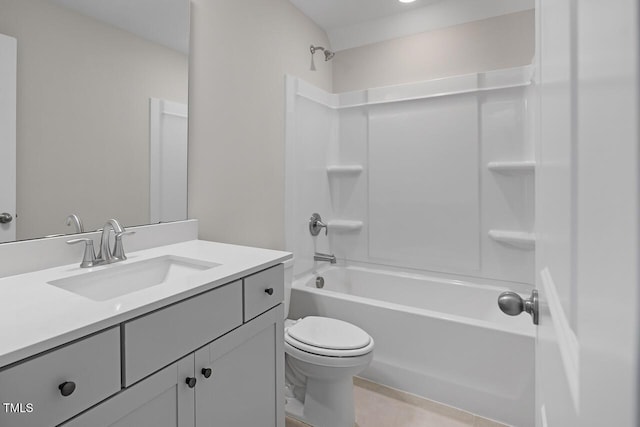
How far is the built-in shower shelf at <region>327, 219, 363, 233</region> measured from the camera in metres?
2.82

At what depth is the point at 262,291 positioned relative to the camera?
1.27 meters

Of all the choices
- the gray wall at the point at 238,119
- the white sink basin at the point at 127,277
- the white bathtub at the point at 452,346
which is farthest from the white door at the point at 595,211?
the gray wall at the point at 238,119

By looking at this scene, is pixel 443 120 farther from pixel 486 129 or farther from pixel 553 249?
pixel 553 249

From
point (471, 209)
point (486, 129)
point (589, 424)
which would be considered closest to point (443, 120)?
point (486, 129)

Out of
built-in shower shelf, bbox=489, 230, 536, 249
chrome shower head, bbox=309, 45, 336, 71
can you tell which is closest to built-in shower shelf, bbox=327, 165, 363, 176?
A: chrome shower head, bbox=309, 45, 336, 71

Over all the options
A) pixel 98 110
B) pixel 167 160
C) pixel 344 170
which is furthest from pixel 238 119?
pixel 344 170

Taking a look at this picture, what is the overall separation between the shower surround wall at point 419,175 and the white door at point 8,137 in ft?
4.58

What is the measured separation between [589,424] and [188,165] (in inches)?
73.2

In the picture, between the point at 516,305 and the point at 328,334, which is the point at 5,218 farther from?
the point at 516,305

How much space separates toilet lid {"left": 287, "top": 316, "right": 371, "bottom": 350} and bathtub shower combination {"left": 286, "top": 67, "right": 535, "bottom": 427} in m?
0.27

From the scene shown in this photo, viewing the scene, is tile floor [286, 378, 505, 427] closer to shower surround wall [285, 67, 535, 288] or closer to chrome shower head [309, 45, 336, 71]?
shower surround wall [285, 67, 535, 288]

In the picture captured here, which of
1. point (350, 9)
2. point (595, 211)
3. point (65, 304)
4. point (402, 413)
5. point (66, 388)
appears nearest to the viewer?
point (595, 211)

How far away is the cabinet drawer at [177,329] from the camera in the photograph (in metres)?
0.83

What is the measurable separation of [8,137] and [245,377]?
3.67 feet
